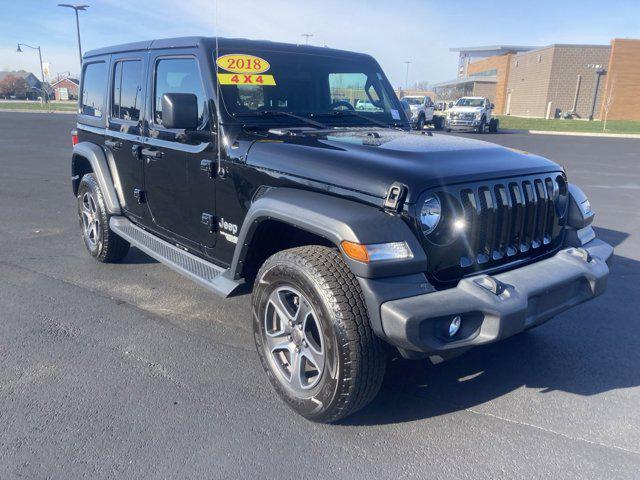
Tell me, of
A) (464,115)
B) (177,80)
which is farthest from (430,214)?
(464,115)

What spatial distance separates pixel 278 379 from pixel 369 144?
1.46 m

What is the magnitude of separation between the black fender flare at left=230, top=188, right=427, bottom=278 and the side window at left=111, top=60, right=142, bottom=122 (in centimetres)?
216

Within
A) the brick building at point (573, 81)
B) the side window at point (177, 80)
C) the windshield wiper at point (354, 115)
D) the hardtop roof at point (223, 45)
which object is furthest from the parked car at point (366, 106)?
the brick building at point (573, 81)

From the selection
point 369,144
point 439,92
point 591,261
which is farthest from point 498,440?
point 439,92

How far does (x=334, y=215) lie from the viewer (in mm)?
2600

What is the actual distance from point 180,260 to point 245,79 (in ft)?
4.53

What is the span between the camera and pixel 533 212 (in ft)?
10.2

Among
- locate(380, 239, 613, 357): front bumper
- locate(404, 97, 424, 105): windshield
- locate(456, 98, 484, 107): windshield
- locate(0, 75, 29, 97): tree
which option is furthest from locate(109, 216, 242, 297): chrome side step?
locate(0, 75, 29, 97): tree

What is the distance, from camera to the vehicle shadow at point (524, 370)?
10.0 feet

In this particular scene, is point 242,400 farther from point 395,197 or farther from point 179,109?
point 179,109

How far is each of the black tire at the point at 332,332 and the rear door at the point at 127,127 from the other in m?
2.14

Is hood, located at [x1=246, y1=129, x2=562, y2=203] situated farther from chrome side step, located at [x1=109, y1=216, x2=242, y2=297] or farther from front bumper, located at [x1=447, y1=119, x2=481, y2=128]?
front bumper, located at [x1=447, y1=119, x2=481, y2=128]

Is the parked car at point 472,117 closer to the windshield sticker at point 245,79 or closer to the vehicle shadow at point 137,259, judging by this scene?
the vehicle shadow at point 137,259

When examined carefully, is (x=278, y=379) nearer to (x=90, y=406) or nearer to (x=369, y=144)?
(x=90, y=406)
